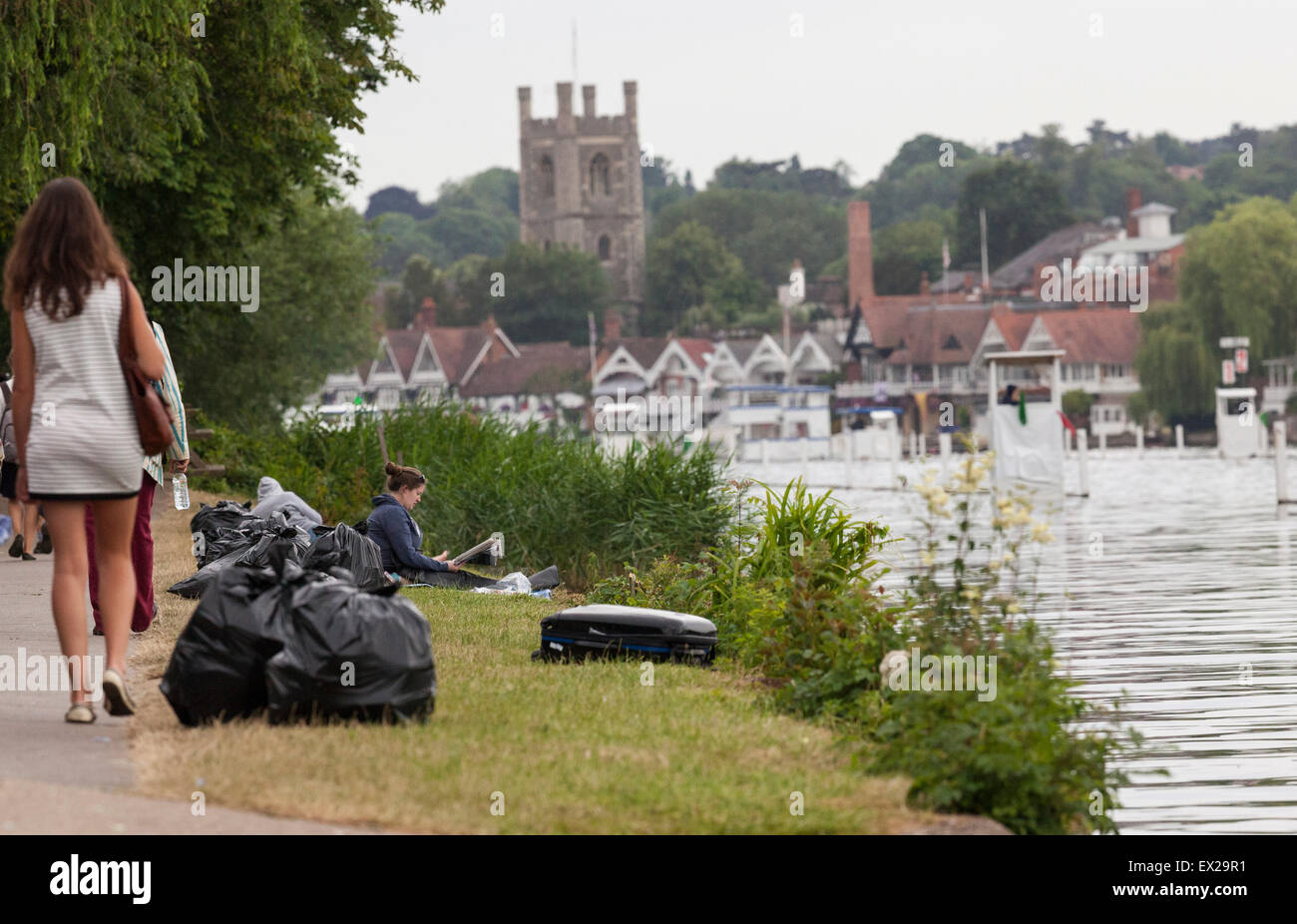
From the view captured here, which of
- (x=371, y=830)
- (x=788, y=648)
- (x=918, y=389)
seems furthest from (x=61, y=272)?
(x=918, y=389)

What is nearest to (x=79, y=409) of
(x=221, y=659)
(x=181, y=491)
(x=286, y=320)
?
(x=221, y=659)

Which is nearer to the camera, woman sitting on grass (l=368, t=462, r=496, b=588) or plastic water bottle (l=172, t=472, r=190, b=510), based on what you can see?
plastic water bottle (l=172, t=472, r=190, b=510)

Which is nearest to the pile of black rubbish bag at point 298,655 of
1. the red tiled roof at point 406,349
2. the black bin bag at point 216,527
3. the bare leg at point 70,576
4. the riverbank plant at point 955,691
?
the bare leg at point 70,576

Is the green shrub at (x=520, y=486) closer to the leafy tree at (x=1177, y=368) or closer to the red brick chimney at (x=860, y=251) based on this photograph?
the leafy tree at (x=1177, y=368)

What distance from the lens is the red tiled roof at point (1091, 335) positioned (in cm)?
13262

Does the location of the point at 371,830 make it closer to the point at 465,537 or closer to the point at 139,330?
the point at 139,330

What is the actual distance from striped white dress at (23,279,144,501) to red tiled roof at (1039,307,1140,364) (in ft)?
415

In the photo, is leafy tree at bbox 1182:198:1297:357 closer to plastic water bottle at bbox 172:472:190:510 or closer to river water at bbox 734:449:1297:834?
river water at bbox 734:449:1297:834

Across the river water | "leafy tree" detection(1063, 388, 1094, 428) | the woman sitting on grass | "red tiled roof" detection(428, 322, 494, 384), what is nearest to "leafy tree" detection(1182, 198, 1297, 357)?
"leafy tree" detection(1063, 388, 1094, 428)

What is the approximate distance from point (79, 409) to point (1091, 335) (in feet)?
426

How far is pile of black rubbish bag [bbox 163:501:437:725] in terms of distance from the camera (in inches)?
309

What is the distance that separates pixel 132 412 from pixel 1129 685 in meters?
6.62

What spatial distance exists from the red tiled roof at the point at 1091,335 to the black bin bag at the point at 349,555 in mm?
120346

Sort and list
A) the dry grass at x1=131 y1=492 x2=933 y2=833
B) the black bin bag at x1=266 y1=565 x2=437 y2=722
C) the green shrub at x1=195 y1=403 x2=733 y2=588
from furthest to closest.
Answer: the green shrub at x1=195 y1=403 x2=733 y2=588, the black bin bag at x1=266 y1=565 x2=437 y2=722, the dry grass at x1=131 y1=492 x2=933 y2=833
